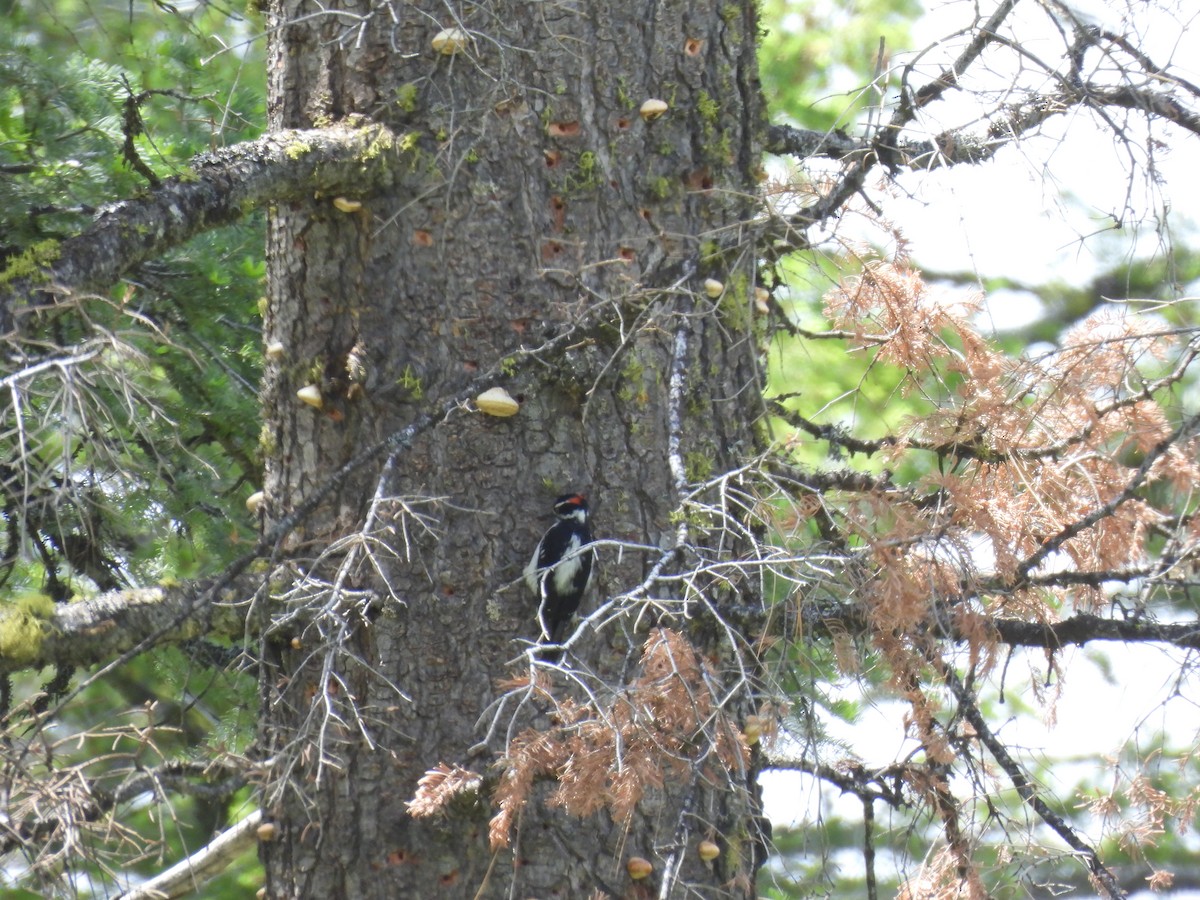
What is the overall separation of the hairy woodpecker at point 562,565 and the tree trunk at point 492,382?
4 centimetres

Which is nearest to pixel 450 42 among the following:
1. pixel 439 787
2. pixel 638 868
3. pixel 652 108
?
pixel 652 108

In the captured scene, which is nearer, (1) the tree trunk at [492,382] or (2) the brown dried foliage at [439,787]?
(2) the brown dried foliage at [439,787]

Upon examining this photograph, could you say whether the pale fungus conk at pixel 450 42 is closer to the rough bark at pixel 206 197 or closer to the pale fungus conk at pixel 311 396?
the rough bark at pixel 206 197

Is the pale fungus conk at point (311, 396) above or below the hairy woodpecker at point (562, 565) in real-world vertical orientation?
above

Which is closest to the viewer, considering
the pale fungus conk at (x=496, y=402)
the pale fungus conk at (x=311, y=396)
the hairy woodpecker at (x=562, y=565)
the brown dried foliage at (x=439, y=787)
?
the brown dried foliage at (x=439, y=787)

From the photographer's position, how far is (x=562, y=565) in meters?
2.49

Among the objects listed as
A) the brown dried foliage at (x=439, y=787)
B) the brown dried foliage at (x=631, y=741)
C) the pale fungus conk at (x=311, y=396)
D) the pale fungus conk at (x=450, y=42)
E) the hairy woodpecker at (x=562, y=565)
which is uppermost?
the pale fungus conk at (x=450, y=42)

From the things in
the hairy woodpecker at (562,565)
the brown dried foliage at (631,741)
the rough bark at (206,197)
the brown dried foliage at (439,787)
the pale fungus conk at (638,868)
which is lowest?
the pale fungus conk at (638,868)

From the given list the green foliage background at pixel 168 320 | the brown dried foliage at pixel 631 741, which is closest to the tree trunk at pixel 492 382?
the green foliage background at pixel 168 320

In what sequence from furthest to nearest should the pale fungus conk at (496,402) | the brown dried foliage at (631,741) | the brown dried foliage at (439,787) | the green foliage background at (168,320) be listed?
1. the green foliage background at (168,320)
2. the pale fungus conk at (496,402)
3. the brown dried foliage at (439,787)
4. the brown dried foliage at (631,741)

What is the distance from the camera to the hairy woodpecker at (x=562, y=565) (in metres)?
2.49

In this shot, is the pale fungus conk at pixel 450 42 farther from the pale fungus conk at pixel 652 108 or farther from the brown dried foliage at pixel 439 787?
the brown dried foliage at pixel 439 787

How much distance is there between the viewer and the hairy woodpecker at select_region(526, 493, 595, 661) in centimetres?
249

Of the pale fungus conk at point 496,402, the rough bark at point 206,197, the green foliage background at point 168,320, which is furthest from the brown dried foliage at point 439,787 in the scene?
the rough bark at point 206,197
